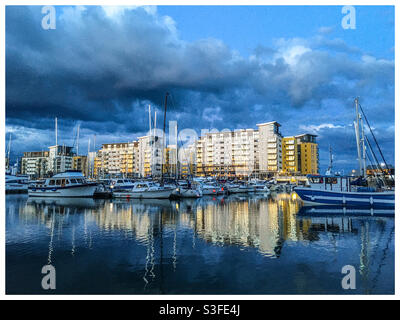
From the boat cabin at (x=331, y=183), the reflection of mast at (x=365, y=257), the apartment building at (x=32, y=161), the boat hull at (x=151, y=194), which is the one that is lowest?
the reflection of mast at (x=365, y=257)

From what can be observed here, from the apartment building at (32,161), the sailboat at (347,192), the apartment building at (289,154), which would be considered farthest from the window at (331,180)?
the apartment building at (32,161)

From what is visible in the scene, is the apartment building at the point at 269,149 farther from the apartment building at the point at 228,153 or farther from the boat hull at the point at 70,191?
the boat hull at the point at 70,191

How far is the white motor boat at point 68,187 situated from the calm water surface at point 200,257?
96.5 ft

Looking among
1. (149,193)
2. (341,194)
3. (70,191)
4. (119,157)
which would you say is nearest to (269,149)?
(119,157)

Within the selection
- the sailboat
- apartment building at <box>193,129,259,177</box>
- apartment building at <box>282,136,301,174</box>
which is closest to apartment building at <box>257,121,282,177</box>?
apartment building at <box>193,129,259,177</box>

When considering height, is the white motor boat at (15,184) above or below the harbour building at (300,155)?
below

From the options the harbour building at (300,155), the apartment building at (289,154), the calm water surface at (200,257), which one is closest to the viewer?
the calm water surface at (200,257)

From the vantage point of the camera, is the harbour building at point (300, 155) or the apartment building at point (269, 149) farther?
the harbour building at point (300, 155)

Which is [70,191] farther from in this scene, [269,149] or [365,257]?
[269,149]

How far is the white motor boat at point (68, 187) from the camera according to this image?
159 ft

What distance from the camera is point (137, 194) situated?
144 feet

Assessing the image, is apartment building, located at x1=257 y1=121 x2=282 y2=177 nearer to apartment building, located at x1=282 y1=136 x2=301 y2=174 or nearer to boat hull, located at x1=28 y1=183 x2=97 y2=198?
apartment building, located at x1=282 y1=136 x2=301 y2=174
